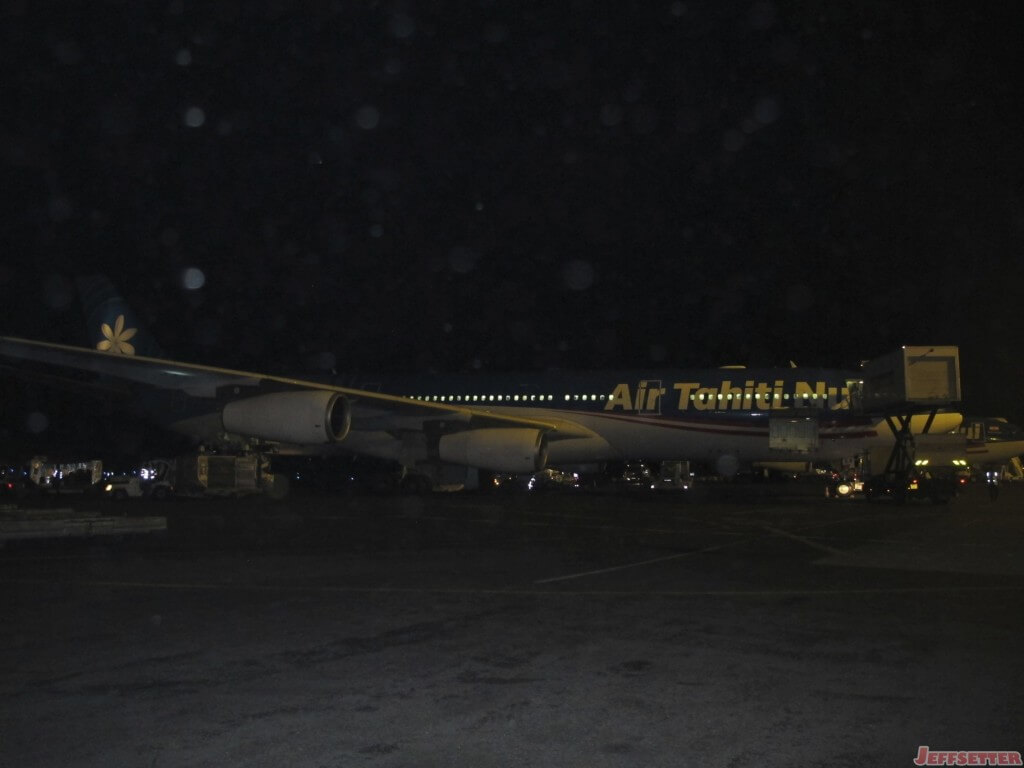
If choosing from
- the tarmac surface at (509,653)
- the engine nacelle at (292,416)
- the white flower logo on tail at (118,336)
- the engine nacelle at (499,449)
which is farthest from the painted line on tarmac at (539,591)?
the white flower logo on tail at (118,336)

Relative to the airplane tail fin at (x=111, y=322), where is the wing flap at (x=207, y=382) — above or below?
below

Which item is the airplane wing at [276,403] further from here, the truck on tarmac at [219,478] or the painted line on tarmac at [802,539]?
the painted line on tarmac at [802,539]

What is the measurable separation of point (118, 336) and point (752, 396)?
21099 millimetres

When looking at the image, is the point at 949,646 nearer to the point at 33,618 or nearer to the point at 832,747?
the point at 832,747

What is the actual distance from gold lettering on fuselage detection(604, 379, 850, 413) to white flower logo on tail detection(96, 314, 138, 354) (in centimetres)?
1744

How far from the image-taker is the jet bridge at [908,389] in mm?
22734

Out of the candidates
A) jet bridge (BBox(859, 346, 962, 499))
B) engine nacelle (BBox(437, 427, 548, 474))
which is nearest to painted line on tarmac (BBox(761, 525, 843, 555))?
jet bridge (BBox(859, 346, 962, 499))

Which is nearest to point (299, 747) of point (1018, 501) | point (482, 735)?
point (482, 735)

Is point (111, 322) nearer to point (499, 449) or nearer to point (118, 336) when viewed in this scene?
point (118, 336)

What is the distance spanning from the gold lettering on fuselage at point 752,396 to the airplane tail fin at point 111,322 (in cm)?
1720

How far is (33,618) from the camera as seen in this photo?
25.9 feet

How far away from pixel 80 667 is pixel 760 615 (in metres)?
5.29

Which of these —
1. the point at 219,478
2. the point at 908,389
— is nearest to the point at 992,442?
the point at 908,389

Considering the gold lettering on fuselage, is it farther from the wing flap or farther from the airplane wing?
the wing flap
